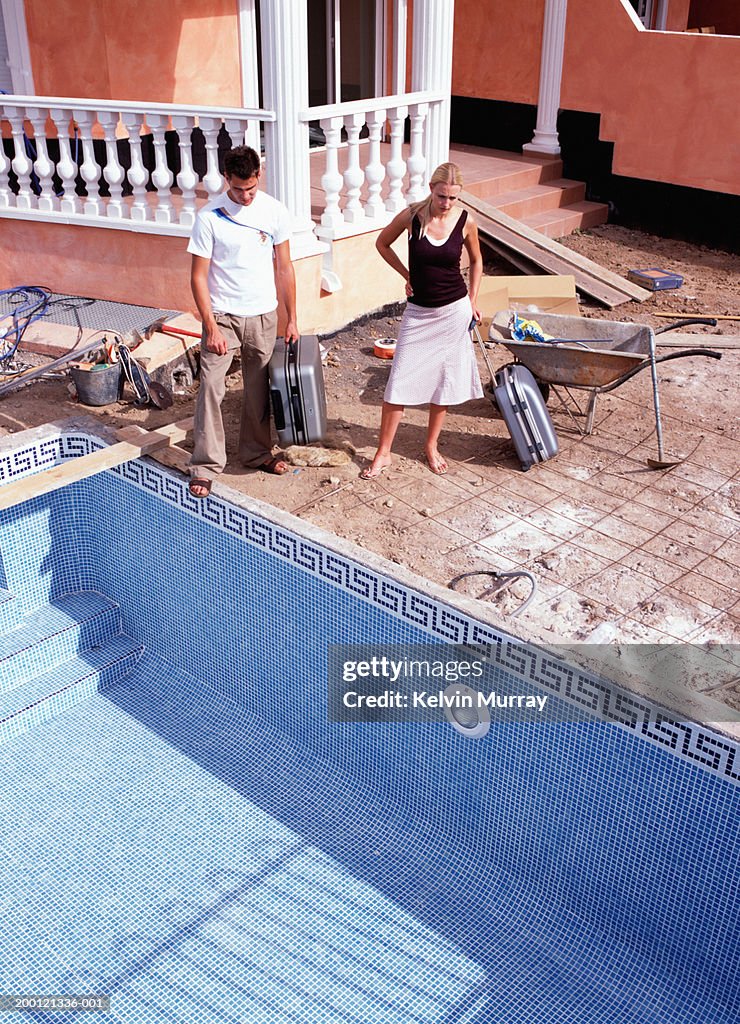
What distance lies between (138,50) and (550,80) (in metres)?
5.20

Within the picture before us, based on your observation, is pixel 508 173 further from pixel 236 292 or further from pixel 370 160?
pixel 236 292

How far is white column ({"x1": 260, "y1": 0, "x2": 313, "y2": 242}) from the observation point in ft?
25.7

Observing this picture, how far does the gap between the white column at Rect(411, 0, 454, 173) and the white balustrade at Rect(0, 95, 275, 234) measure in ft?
6.05

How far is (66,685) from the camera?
593 centimetres

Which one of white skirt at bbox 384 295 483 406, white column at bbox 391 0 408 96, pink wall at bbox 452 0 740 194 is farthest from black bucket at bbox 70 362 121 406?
pink wall at bbox 452 0 740 194

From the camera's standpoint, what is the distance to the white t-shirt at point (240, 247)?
5.66m

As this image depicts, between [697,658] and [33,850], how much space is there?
135 inches

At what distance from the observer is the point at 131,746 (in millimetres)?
5633

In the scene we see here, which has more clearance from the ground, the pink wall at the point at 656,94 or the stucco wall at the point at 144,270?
the pink wall at the point at 656,94

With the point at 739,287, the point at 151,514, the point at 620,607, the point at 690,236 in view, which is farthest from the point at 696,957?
the point at 690,236

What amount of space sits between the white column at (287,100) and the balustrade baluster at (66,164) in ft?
6.96

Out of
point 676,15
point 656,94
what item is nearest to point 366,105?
point 656,94

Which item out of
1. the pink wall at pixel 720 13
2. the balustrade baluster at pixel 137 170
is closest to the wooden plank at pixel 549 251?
the balustrade baluster at pixel 137 170

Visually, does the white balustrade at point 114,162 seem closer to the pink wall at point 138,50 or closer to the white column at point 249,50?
the pink wall at point 138,50
